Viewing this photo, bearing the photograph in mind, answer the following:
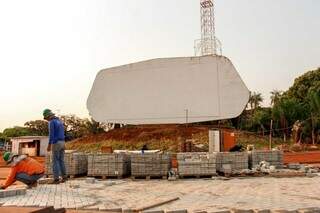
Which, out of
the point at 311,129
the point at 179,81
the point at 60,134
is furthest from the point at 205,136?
the point at 60,134

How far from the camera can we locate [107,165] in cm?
1181

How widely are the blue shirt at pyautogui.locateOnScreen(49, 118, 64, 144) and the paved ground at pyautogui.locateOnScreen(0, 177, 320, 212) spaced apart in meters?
1.08

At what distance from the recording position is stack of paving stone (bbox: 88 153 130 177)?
11.8 metres

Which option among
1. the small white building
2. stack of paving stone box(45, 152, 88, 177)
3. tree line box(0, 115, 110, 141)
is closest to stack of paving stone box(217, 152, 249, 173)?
stack of paving stone box(45, 152, 88, 177)

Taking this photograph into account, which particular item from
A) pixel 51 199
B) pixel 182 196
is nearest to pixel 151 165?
pixel 182 196

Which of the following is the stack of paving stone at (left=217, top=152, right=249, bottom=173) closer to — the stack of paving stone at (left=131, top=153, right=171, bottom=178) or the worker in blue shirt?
the stack of paving stone at (left=131, top=153, right=171, bottom=178)

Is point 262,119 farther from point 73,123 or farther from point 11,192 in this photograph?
point 11,192

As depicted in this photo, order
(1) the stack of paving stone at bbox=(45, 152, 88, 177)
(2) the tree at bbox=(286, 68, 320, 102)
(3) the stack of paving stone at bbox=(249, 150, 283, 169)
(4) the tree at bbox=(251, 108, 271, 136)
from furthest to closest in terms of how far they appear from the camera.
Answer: (2) the tree at bbox=(286, 68, 320, 102) → (4) the tree at bbox=(251, 108, 271, 136) → (3) the stack of paving stone at bbox=(249, 150, 283, 169) → (1) the stack of paving stone at bbox=(45, 152, 88, 177)

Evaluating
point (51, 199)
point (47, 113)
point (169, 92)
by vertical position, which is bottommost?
point (51, 199)

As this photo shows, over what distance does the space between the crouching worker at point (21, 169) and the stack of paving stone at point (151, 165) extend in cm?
353

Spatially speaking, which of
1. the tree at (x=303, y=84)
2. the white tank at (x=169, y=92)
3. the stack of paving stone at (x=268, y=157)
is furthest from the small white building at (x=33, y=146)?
the tree at (x=303, y=84)

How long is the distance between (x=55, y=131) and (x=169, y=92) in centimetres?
1670

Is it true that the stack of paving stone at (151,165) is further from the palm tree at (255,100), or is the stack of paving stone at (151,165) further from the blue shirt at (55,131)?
the palm tree at (255,100)

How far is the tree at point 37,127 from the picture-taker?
54.2 m
